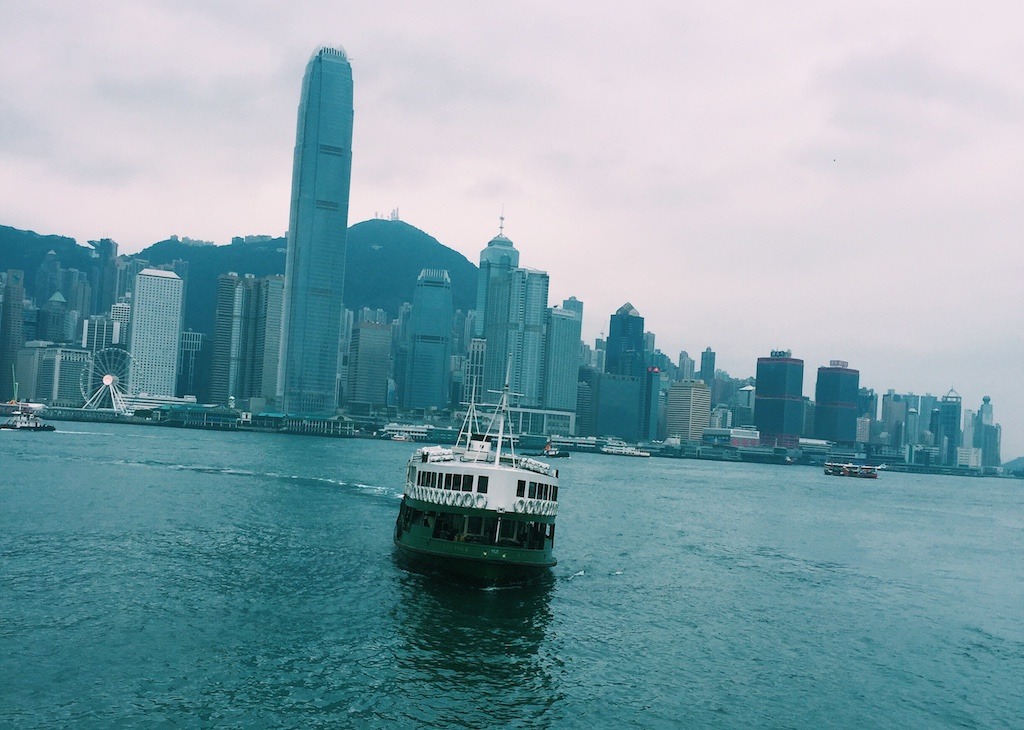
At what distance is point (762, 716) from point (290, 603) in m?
22.7

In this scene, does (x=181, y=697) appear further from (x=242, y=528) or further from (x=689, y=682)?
(x=242, y=528)

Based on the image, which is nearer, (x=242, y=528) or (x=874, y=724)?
(x=874, y=724)

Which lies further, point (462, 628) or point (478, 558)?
point (478, 558)

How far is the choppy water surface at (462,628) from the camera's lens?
3238 centimetres

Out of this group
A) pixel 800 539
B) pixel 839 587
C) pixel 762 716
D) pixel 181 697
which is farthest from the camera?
pixel 800 539

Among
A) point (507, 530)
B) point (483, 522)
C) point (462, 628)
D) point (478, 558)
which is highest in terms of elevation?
point (483, 522)

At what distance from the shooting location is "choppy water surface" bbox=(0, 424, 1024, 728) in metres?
32.4

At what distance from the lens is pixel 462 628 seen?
136 feet

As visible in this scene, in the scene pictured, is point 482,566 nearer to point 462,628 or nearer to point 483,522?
point 483,522

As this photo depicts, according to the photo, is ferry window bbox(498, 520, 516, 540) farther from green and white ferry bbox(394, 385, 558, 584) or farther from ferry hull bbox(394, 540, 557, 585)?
ferry hull bbox(394, 540, 557, 585)

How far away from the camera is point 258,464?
13638 centimetres

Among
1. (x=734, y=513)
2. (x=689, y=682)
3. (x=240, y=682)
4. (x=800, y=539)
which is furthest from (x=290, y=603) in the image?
(x=734, y=513)

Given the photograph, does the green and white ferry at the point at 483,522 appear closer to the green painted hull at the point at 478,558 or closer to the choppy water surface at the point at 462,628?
the green painted hull at the point at 478,558

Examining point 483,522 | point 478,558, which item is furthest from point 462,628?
point 483,522
